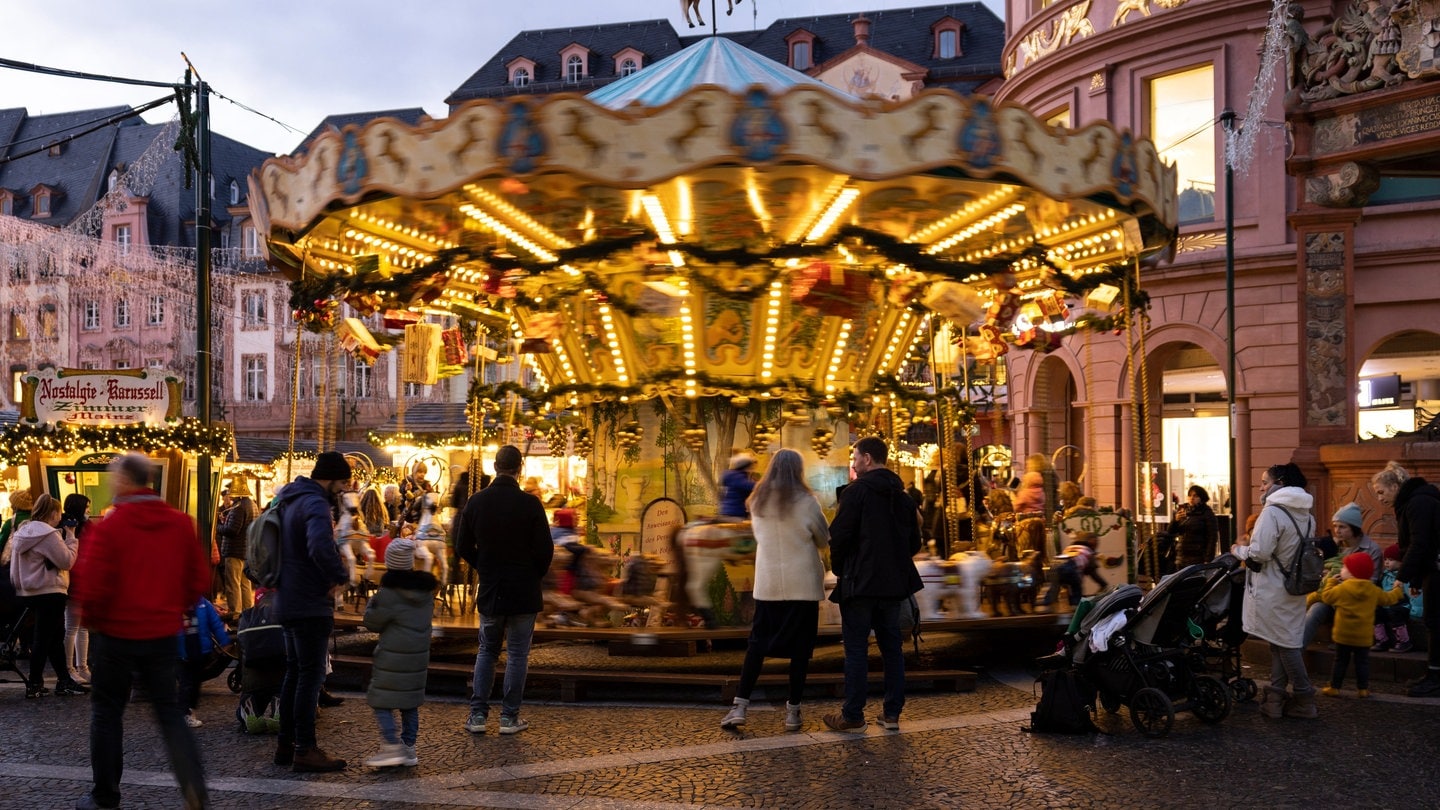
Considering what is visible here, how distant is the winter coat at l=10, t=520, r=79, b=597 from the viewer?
955 centimetres

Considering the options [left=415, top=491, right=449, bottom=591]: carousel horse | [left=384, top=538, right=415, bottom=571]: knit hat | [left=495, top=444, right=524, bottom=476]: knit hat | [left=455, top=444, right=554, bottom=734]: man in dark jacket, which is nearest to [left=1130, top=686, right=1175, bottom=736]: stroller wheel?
[left=455, top=444, right=554, bottom=734]: man in dark jacket

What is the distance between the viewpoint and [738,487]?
987cm

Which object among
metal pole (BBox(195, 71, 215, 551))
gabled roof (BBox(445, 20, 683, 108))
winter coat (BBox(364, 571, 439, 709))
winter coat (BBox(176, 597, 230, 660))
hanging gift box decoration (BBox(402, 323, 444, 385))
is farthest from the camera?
gabled roof (BBox(445, 20, 683, 108))

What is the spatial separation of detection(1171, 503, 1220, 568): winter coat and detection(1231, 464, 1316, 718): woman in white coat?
18.8 ft

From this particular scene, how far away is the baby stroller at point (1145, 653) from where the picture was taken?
800cm

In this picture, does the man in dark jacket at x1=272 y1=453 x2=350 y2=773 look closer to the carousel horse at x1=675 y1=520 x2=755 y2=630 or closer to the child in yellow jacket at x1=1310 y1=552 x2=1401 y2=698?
the carousel horse at x1=675 y1=520 x2=755 y2=630

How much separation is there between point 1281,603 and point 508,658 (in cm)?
485

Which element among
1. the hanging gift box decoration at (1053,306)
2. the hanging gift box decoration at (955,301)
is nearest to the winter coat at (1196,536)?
the hanging gift box decoration at (1053,306)

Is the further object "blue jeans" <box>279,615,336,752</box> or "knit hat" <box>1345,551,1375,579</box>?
"knit hat" <box>1345,551,1375,579</box>

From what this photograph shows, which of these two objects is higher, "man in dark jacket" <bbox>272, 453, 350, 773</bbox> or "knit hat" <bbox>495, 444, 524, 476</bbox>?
"knit hat" <bbox>495, 444, 524, 476</bbox>

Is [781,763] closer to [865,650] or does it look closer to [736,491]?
[865,650]

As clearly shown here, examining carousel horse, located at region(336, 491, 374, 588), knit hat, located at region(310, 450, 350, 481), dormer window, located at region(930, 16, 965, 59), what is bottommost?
carousel horse, located at region(336, 491, 374, 588)

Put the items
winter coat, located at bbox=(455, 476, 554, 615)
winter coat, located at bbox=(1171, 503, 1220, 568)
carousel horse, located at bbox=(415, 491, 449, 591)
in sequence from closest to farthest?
1. winter coat, located at bbox=(455, 476, 554, 615)
2. carousel horse, located at bbox=(415, 491, 449, 591)
3. winter coat, located at bbox=(1171, 503, 1220, 568)

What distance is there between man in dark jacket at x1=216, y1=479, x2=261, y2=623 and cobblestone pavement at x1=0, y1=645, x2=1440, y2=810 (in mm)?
3280
